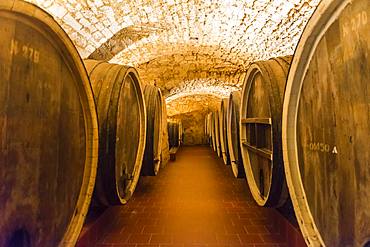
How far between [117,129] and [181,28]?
2.98 meters

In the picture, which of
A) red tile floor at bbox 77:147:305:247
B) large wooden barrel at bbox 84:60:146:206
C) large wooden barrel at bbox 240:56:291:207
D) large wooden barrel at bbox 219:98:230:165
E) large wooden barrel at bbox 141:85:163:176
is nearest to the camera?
large wooden barrel at bbox 240:56:291:207

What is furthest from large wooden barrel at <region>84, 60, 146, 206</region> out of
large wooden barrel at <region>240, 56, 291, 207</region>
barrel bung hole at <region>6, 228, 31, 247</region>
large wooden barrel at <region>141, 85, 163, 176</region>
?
large wooden barrel at <region>240, 56, 291, 207</region>

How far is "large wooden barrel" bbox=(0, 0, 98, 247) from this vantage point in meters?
0.88

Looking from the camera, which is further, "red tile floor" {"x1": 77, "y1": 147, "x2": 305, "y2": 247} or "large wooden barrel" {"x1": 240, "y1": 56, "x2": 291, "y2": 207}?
"red tile floor" {"x1": 77, "y1": 147, "x2": 305, "y2": 247}

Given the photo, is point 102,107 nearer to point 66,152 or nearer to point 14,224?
point 66,152

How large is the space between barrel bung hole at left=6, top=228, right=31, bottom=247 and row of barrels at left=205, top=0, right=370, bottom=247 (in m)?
1.31

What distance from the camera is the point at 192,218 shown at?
2.58 metres

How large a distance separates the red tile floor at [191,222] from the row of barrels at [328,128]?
26.4 inches

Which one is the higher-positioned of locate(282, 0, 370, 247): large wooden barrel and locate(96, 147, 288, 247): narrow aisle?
locate(282, 0, 370, 247): large wooden barrel

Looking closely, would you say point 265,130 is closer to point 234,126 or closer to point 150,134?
point 234,126

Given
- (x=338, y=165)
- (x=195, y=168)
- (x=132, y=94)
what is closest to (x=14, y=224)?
(x=338, y=165)

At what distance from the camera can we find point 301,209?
1226 millimetres

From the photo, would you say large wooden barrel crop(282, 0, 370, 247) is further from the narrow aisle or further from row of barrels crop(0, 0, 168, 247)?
row of barrels crop(0, 0, 168, 247)

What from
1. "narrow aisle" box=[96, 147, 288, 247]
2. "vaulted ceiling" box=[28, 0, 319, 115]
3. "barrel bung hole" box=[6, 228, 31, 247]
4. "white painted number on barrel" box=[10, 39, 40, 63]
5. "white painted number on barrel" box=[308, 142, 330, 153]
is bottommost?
"narrow aisle" box=[96, 147, 288, 247]
